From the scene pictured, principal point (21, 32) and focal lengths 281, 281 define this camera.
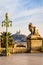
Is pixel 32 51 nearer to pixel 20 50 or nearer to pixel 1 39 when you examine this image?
pixel 20 50

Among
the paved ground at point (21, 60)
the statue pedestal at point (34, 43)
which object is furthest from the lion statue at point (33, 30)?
the paved ground at point (21, 60)

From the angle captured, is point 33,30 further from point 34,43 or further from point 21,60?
point 21,60

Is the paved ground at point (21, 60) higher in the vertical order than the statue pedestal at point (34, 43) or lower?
lower

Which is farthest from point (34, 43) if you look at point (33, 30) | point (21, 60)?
point (21, 60)

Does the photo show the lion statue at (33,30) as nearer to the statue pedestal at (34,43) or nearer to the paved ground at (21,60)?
the statue pedestal at (34,43)

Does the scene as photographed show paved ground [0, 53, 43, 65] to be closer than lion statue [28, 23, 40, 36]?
Yes

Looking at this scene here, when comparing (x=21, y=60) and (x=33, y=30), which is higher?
(x=33, y=30)

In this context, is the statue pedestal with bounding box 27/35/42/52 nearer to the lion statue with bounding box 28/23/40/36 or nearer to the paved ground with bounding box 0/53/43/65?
the lion statue with bounding box 28/23/40/36

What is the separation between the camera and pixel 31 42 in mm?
34375

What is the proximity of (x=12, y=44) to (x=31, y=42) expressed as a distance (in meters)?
2.40

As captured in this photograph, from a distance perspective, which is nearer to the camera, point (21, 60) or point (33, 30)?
Answer: point (21, 60)

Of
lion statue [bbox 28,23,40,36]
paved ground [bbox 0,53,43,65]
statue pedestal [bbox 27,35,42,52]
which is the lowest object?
paved ground [bbox 0,53,43,65]

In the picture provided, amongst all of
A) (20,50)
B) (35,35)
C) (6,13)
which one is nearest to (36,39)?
(35,35)

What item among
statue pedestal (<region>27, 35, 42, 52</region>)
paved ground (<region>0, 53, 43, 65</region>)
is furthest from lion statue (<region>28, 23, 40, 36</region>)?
paved ground (<region>0, 53, 43, 65</region>)
